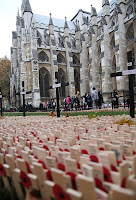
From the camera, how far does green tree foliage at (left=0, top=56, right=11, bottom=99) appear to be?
44247 millimetres

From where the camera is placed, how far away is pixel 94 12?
2975cm

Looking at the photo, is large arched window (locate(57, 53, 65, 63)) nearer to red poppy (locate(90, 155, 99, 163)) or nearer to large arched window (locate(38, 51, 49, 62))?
large arched window (locate(38, 51, 49, 62))

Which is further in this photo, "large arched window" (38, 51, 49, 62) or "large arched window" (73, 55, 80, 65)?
"large arched window" (73, 55, 80, 65)

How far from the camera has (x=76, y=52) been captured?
36312 mm

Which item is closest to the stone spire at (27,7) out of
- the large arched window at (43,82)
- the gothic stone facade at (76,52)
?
the gothic stone facade at (76,52)

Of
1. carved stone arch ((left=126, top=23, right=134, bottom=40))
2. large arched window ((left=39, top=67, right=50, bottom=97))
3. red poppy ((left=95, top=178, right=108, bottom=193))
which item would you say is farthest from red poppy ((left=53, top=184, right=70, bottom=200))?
large arched window ((left=39, top=67, right=50, bottom=97))

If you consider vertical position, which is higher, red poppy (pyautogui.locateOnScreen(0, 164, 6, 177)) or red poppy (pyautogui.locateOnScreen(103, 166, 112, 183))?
red poppy (pyautogui.locateOnScreen(103, 166, 112, 183))

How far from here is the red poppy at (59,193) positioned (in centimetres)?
119

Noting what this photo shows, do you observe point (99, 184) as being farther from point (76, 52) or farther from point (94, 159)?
point (76, 52)

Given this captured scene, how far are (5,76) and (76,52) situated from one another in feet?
64.9

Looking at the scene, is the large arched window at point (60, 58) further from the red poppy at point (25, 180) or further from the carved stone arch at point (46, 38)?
the red poppy at point (25, 180)

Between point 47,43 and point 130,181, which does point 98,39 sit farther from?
point 130,181

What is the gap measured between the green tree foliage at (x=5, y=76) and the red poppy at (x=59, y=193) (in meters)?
45.1

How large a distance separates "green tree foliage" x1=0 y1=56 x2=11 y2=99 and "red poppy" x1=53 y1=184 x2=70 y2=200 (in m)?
45.1
